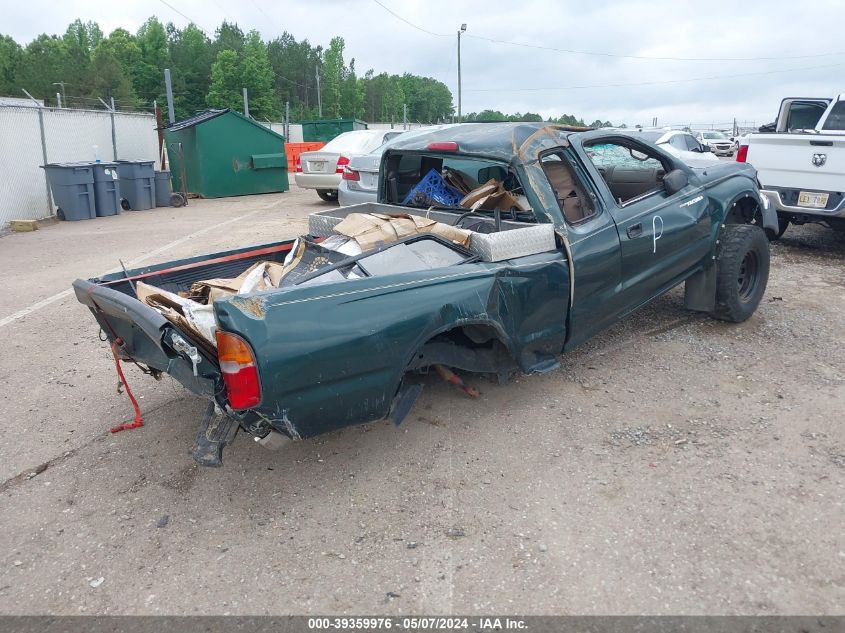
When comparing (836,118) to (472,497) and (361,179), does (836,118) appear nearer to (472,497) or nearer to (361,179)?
(361,179)

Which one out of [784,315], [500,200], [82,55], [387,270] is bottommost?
[784,315]

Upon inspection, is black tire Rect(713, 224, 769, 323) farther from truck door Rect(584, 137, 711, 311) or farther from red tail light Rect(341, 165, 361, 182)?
red tail light Rect(341, 165, 361, 182)

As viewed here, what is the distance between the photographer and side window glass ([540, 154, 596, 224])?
414 cm

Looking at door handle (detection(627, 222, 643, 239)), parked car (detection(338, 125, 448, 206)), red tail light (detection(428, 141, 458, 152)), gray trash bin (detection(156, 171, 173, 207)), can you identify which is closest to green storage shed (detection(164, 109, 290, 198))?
gray trash bin (detection(156, 171, 173, 207))

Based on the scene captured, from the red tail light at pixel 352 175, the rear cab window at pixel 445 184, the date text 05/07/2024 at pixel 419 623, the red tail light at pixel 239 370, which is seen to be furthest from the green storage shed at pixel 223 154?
the date text 05/07/2024 at pixel 419 623

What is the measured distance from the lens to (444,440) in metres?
3.70

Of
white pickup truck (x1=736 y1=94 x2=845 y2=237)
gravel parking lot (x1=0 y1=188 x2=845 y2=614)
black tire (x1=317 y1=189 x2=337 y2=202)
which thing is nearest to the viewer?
gravel parking lot (x1=0 y1=188 x2=845 y2=614)

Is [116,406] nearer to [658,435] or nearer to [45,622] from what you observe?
[45,622]

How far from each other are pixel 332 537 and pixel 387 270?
132 centimetres

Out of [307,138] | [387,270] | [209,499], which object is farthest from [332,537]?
[307,138]

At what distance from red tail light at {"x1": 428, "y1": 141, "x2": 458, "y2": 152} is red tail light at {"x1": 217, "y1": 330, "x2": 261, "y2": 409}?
2.14 meters

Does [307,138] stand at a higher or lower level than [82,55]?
lower

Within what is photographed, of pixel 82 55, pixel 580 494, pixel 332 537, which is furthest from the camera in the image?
pixel 82 55

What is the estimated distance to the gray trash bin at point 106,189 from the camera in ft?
43.1
